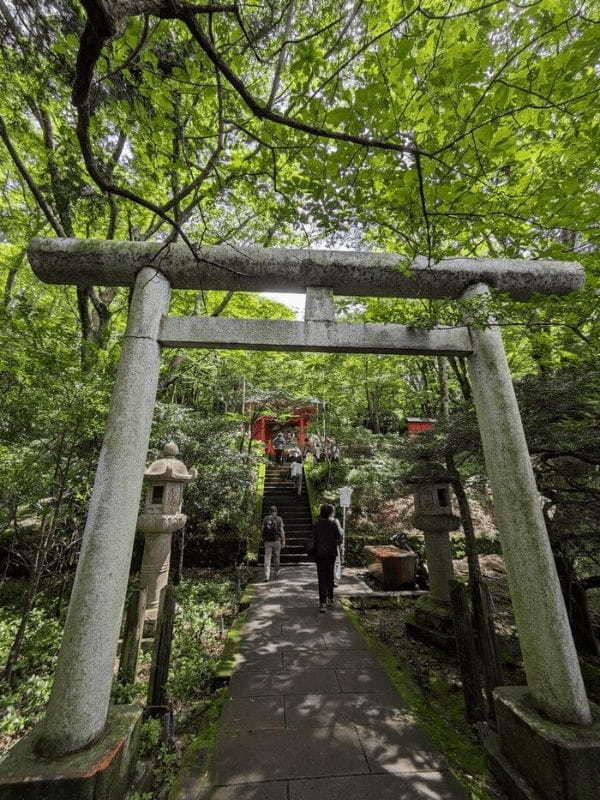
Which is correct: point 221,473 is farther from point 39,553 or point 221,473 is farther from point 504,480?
point 504,480

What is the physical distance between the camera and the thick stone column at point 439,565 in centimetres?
576

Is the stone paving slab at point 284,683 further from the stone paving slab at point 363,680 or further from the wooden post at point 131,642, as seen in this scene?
the wooden post at point 131,642

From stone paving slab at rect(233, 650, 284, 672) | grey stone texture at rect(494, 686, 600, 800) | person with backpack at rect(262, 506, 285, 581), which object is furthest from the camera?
person with backpack at rect(262, 506, 285, 581)

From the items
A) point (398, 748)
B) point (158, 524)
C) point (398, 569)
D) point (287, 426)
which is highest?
point (287, 426)

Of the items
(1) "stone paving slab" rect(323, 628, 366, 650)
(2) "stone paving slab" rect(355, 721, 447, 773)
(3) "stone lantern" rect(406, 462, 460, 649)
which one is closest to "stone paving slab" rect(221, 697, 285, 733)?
(2) "stone paving slab" rect(355, 721, 447, 773)

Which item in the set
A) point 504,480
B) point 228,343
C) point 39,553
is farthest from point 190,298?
point 504,480

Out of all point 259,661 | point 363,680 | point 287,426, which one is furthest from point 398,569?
point 287,426

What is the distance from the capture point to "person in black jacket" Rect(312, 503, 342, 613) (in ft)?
19.3

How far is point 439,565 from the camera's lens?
19.2 feet

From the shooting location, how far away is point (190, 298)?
746 cm

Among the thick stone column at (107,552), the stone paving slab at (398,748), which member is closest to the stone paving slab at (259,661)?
the stone paving slab at (398,748)

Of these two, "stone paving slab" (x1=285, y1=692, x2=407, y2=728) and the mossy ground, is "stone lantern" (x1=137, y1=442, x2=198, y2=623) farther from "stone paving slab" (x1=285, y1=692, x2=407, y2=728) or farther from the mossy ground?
the mossy ground

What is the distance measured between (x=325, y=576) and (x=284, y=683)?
2396 millimetres

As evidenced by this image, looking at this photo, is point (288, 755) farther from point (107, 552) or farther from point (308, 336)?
point (308, 336)
